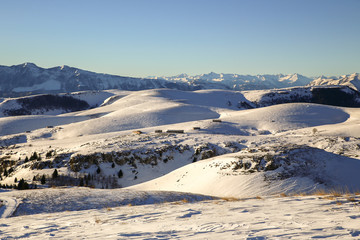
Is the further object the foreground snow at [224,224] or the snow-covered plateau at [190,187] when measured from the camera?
the snow-covered plateau at [190,187]

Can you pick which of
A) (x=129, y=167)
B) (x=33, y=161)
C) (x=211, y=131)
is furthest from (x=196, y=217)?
(x=211, y=131)

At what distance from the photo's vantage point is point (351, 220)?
8.10 meters

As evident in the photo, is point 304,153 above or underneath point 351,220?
underneath

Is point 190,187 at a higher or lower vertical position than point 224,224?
lower

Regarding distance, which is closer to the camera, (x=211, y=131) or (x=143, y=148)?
(x=143, y=148)

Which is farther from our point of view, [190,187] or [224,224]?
[190,187]

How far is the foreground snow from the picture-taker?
7570 millimetres

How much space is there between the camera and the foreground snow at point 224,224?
757 centimetres

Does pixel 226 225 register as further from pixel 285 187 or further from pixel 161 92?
pixel 161 92

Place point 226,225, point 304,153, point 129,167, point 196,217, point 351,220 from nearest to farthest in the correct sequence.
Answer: point 351,220 < point 226,225 < point 196,217 < point 304,153 < point 129,167

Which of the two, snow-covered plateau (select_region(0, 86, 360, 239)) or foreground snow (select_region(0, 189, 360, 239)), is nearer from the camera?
foreground snow (select_region(0, 189, 360, 239))

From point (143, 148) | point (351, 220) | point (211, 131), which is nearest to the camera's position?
point (351, 220)

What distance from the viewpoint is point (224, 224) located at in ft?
29.6

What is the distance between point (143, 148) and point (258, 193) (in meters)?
27.6
